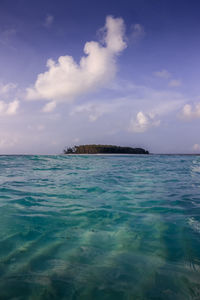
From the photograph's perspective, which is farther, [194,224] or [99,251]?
[194,224]

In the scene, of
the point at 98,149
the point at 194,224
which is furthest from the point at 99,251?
the point at 98,149

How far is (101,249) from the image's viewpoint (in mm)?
2479

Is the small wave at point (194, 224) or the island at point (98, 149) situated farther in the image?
the island at point (98, 149)

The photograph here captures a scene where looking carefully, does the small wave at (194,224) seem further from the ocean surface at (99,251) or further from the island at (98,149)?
the island at (98,149)

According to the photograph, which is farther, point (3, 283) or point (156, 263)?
point (156, 263)

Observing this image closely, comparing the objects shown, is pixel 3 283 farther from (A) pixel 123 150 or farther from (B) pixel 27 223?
(A) pixel 123 150

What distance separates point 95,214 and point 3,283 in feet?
7.59

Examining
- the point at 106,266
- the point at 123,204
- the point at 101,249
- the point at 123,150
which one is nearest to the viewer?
the point at 106,266

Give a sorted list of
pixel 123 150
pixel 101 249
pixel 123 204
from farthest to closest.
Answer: pixel 123 150
pixel 123 204
pixel 101 249

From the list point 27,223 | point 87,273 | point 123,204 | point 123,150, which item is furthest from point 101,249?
point 123,150

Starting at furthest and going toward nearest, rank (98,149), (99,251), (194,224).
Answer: (98,149), (194,224), (99,251)

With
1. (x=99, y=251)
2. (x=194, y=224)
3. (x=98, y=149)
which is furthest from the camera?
(x=98, y=149)

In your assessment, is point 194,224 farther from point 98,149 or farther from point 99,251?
point 98,149

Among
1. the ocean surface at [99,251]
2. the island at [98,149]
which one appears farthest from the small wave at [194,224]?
the island at [98,149]
